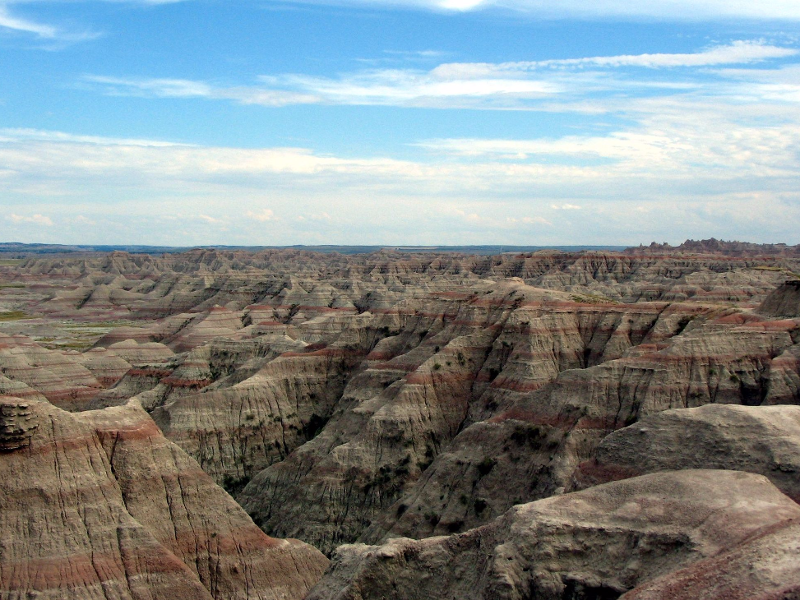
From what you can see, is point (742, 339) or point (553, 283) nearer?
point (742, 339)

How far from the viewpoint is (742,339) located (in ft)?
183

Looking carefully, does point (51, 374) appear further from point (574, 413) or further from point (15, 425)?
point (574, 413)

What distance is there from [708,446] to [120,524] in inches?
1047

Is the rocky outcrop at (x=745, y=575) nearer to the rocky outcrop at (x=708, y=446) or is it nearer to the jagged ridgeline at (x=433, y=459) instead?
the jagged ridgeline at (x=433, y=459)

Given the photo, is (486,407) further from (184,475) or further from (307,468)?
(184,475)

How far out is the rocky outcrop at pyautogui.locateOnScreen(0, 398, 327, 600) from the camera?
1528 inches

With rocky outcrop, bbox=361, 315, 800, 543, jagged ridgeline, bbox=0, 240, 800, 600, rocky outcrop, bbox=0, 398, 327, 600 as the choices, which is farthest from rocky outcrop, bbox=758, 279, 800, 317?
rocky outcrop, bbox=0, 398, 327, 600

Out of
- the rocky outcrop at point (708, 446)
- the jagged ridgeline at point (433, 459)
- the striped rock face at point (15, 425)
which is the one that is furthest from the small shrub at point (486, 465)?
the striped rock face at point (15, 425)

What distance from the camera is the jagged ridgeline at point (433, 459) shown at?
90.0 feet

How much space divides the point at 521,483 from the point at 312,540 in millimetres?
16842

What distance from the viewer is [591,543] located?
27.4 metres

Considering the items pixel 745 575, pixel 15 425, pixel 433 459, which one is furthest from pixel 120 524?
pixel 745 575

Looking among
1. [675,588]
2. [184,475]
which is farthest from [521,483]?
[675,588]

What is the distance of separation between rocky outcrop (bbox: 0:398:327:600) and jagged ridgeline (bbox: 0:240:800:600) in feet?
0.34
